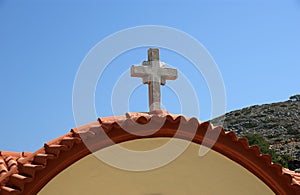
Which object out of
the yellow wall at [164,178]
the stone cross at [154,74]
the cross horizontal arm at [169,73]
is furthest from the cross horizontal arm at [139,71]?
the yellow wall at [164,178]

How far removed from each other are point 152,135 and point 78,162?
0.67 metres

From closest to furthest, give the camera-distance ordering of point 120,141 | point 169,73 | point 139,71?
1. point 120,141
2. point 139,71
3. point 169,73

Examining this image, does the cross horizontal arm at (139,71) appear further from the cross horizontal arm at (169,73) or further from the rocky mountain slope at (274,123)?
the rocky mountain slope at (274,123)

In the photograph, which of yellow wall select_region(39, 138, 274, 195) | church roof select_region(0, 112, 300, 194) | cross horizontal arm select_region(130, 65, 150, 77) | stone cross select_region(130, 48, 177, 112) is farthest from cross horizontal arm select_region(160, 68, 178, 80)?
yellow wall select_region(39, 138, 274, 195)

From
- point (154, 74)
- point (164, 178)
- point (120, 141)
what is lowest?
point (164, 178)

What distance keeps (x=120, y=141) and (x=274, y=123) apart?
179ft

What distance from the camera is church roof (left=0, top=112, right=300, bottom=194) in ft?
14.3

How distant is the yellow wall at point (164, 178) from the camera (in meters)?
4.46

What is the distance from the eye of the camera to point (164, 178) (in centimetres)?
470

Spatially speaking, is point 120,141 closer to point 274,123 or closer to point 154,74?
point 154,74

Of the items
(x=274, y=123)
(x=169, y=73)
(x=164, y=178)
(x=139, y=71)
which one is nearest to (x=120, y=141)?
(x=164, y=178)

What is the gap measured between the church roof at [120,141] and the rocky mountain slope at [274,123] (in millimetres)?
42511

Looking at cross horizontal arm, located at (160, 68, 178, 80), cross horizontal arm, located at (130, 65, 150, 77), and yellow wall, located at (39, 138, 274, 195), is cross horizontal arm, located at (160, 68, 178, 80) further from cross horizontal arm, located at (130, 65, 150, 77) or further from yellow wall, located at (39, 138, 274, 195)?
yellow wall, located at (39, 138, 274, 195)

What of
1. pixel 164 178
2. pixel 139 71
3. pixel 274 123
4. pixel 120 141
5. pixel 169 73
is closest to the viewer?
pixel 120 141
